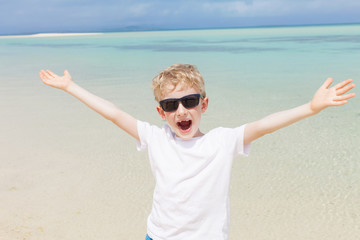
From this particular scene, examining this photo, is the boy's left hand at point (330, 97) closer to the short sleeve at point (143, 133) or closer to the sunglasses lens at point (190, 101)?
the sunglasses lens at point (190, 101)

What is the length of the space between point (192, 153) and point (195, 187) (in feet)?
0.54

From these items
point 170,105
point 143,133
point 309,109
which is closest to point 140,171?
point 143,133

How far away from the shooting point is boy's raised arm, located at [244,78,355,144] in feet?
5.73

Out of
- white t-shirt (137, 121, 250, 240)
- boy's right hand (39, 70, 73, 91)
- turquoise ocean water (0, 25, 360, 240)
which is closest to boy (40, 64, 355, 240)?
white t-shirt (137, 121, 250, 240)

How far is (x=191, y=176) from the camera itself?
1.86 metres

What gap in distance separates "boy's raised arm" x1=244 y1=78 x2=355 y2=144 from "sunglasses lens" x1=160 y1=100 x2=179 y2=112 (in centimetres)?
37

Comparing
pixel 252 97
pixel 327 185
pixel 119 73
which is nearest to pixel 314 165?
pixel 327 185

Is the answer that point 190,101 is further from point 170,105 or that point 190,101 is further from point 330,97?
point 330,97

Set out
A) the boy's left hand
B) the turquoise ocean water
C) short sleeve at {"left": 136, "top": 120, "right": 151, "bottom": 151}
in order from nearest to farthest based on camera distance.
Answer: the boy's left hand < short sleeve at {"left": 136, "top": 120, "right": 151, "bottom": 151} < the turquoise ocean water

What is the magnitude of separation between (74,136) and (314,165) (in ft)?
11.7

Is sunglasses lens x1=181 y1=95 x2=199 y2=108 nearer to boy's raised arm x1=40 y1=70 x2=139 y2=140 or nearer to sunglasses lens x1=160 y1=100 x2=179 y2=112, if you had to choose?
sunglasses lens x1=160 y1=100 x2=179 y2=112

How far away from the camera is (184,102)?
195cm

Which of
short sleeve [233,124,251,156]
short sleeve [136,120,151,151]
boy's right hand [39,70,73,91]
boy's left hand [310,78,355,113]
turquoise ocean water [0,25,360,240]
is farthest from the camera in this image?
turquoise ocean water [0,25,360,240]

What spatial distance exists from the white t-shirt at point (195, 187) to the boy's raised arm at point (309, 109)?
0.08 meters
